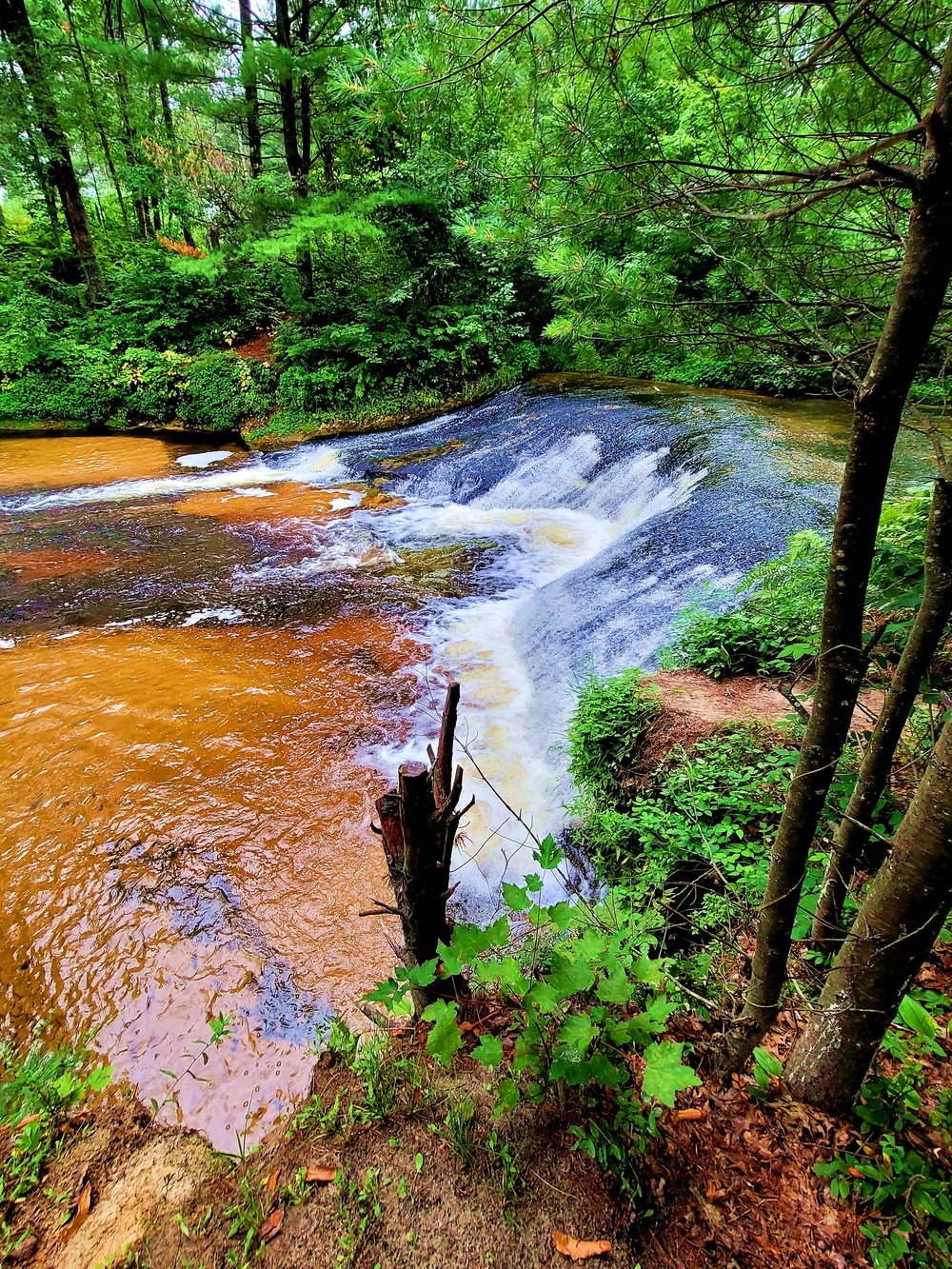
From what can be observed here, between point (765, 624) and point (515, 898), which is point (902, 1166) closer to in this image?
point (515, 898)

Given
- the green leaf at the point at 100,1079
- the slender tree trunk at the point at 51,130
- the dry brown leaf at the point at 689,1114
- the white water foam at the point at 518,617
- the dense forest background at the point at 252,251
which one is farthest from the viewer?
the slender tree trunk at the point at 51,130

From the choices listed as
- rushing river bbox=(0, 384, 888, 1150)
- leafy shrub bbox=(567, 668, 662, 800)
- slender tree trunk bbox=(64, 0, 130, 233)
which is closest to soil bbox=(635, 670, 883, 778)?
leafy shrub bbox=(567, 668, 662, 800)

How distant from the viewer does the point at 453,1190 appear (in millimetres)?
1688

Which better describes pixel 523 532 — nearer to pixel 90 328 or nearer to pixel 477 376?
pixel 477 376

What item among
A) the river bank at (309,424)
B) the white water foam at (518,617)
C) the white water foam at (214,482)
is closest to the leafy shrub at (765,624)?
the white water foam at (518,617)

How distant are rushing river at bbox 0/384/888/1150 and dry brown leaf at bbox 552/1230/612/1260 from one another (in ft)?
4.86

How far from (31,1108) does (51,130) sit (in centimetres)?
1860

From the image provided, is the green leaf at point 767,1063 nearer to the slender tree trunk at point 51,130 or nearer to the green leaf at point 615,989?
the green leaf at point 615,989

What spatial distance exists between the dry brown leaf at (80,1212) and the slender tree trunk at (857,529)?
2.22m

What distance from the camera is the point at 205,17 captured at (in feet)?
37.9

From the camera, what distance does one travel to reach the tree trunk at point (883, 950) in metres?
1.20

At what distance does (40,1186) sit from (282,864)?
1830 mm

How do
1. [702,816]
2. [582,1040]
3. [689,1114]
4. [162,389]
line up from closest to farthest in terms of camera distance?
[582,1040] < [689,1114] < [702,816] < [162,389]

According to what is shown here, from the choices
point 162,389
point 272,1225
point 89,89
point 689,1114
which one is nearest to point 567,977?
point 689,1114
